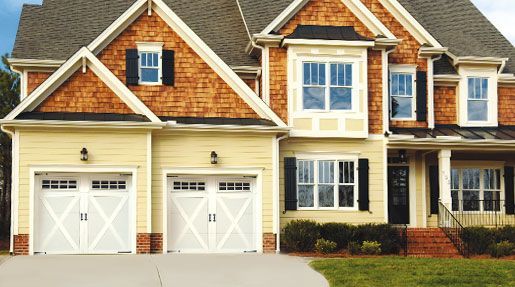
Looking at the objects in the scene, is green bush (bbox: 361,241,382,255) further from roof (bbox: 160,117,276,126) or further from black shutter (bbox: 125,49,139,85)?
black shutter (bbox: 125,49,139,85)

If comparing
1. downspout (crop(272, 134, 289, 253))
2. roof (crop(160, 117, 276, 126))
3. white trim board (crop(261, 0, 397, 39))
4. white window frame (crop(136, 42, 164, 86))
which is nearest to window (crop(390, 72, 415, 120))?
white trim board (crop(261, 0, 397, 39))

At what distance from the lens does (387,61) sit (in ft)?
92.0

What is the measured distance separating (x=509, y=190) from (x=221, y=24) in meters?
12.0

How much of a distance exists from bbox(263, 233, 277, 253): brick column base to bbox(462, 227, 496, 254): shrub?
579 cm

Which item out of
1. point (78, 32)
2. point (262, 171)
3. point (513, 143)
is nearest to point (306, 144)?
point (262, 171)

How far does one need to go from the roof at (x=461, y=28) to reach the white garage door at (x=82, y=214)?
541 inches

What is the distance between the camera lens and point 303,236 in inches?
960

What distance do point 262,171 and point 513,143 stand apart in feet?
29.3

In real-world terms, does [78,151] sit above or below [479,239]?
above

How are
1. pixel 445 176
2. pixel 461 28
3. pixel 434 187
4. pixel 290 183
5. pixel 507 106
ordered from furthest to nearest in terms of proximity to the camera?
1. pixel 461 28
2. pixel 507 106
3. pixel 434 187
4. pixel 445 176
5. pixel 290 183

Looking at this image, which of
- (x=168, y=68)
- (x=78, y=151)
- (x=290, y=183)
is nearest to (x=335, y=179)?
(x=290, y=183)

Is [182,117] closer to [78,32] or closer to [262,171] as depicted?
[262,171]

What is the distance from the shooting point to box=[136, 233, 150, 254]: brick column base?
77.8ft

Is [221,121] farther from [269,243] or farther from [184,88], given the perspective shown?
[269,243]
